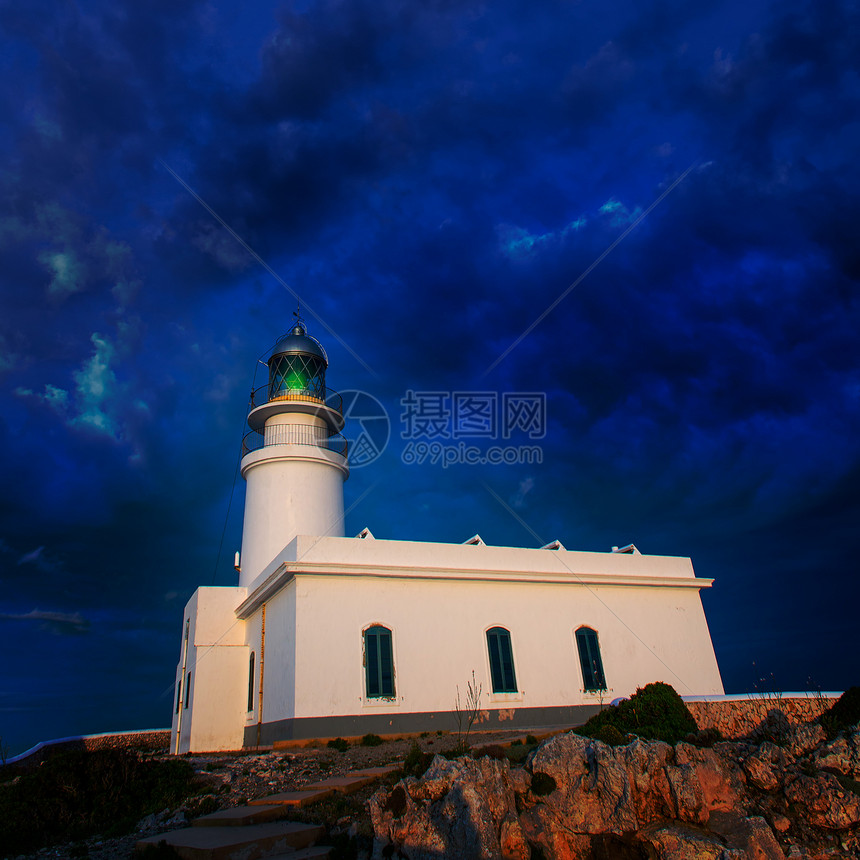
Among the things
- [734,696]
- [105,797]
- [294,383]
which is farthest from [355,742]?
[294,383]

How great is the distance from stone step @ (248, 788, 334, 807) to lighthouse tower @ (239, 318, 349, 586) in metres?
10.1

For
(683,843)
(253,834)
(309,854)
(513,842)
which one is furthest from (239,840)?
(683,843)

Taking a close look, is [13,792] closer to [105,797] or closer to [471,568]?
[105,797]

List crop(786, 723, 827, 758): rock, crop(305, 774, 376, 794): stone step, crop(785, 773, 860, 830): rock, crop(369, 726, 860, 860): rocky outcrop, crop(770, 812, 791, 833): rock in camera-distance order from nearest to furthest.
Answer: crop(369, 726, 860, 860): rocky outcrop, crop(770, 812, 791, 833): rock, crop(785, 773, 860, 830): rock, crop(305, 774, 376, 794): stone step, crop(786, 723, 827, 758): rock

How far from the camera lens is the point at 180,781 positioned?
30.7 feet

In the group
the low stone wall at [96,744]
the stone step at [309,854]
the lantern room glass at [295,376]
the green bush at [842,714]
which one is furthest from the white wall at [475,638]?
the lantern room glass at [295,376]

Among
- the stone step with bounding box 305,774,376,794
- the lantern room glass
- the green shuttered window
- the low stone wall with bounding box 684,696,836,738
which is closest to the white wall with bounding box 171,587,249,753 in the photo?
the green shuttered window

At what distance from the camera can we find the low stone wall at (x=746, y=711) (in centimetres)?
1112

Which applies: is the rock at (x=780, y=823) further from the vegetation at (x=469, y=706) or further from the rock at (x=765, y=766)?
the vegetation at (x=469, y=706)

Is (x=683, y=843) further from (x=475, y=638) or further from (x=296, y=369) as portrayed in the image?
(x=296, y=369)

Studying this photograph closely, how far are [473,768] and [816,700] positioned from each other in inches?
311

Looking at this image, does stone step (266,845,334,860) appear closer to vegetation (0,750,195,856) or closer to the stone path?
the stone path

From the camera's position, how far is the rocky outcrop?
6.78 m

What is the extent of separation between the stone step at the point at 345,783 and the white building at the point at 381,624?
13.7ft
